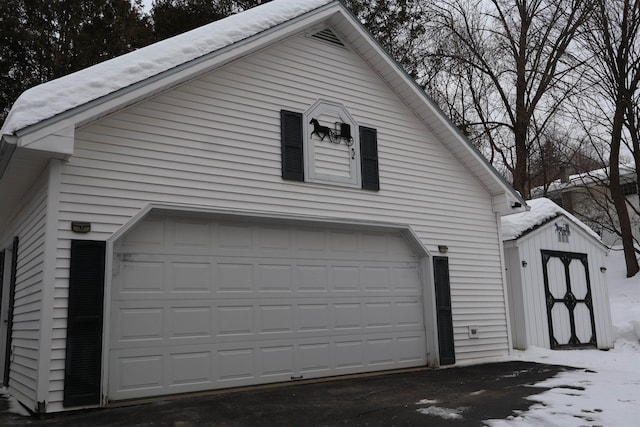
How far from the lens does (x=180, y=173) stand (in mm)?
7094

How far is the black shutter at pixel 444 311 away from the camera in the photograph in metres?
9.26

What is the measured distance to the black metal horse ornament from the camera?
8492 millimetres

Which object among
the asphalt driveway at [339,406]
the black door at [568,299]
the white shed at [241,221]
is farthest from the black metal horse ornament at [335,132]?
the black door at [568,299]

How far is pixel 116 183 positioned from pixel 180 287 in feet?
4.94

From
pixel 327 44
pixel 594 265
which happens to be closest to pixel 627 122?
pixel 594 265

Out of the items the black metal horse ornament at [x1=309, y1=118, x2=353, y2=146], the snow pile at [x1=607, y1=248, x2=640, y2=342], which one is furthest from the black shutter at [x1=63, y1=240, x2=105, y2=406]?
A: the snow pile at [x1=607, y1=248, x2=640, y2=342]

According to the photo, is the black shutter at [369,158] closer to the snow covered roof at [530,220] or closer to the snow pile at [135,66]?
the snow pile at [135,66]

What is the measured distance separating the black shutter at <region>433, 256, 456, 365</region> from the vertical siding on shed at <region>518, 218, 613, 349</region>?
2451mm

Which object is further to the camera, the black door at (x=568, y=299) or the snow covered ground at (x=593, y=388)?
the black door at (x=568, y=299)

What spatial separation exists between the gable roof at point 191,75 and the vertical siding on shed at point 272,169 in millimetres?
235

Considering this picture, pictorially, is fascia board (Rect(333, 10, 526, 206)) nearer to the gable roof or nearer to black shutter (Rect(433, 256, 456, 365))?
the gable roof

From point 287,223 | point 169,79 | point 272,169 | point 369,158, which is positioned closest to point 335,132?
point 369,158

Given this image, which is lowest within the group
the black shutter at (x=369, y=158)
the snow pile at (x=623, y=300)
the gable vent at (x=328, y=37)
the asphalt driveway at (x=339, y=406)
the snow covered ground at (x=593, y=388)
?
the snow covered ground at (x=593, y=388)

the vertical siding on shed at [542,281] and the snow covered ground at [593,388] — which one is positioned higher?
the vertical siding on shed at [542,281]
